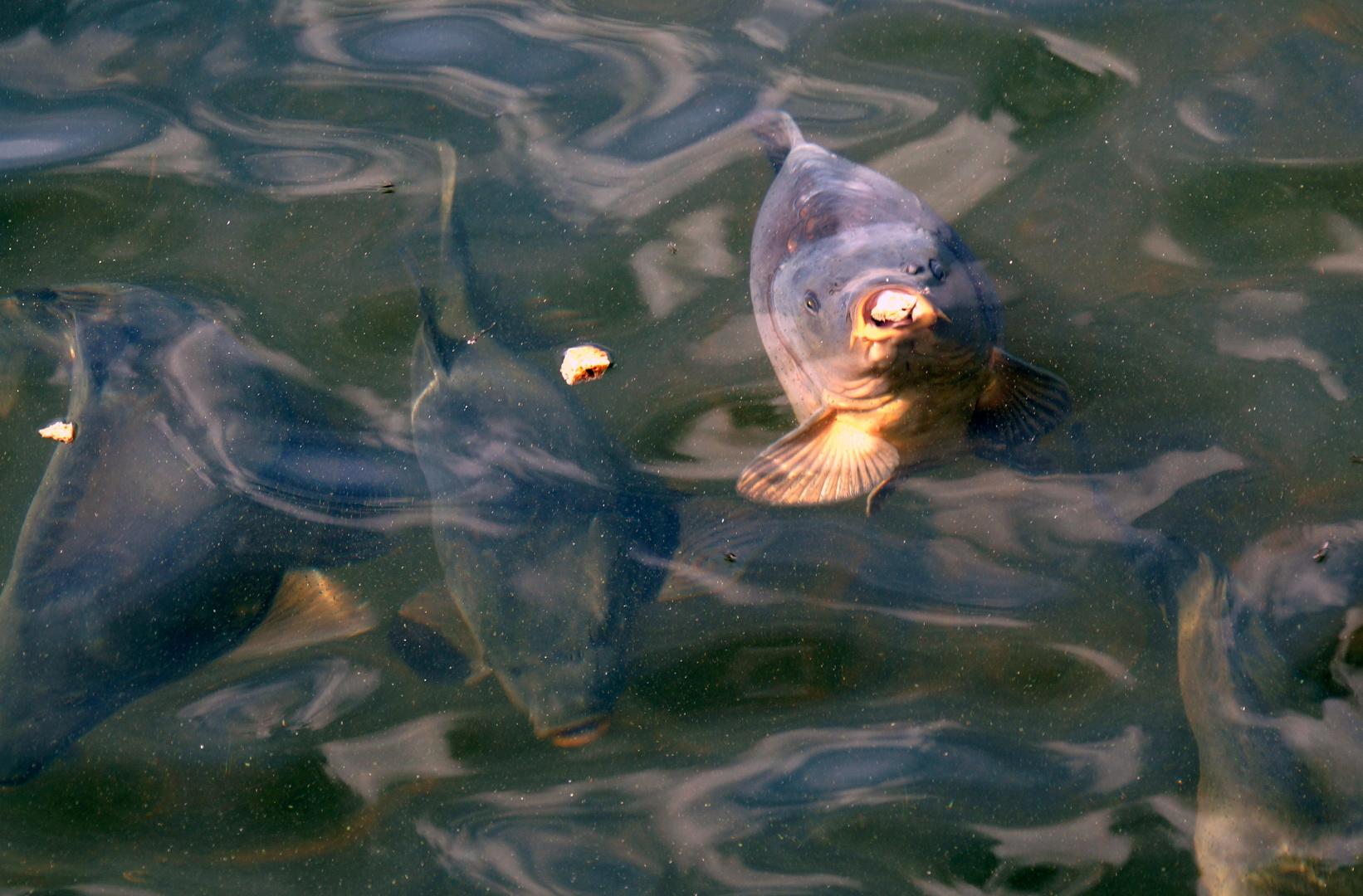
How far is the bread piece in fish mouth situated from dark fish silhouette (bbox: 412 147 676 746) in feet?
1.76

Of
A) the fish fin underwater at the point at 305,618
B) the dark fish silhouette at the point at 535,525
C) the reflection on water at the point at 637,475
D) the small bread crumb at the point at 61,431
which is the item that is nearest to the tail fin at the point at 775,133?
the reflection on water at the point at 637,475

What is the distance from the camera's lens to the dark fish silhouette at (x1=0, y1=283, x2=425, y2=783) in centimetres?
329

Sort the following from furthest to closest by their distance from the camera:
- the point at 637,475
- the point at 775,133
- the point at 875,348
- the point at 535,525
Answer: the point at 775,133 < the point at 637,475 < the point at 535,525 < the point at 875,348

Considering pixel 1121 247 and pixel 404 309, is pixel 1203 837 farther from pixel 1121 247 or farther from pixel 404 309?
pixel 404 309

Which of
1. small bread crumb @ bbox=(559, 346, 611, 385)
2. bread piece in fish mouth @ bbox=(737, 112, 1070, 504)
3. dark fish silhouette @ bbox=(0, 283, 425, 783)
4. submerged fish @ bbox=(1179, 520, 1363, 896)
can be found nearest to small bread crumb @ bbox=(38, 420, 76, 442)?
dark fish silhouette @ bbox=(0, 283, 425, 783)

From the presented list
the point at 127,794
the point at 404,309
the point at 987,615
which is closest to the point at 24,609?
the point at 127,794

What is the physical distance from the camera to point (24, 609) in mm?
3355

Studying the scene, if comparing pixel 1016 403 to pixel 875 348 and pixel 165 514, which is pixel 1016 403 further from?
pixel 165 514

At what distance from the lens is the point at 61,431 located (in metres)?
3.61

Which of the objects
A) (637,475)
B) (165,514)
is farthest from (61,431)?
(637,475)

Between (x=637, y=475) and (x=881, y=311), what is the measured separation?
1282 mm

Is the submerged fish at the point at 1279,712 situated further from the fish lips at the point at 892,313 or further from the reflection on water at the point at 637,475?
the fish lips at the point at 892,313

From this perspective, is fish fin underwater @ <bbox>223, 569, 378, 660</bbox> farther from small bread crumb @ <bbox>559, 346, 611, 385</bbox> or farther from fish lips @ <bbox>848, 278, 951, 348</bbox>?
fish lips @ <bbox>848, 278, 951, 348</bbox>

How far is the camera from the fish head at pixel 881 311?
8.73 ft
